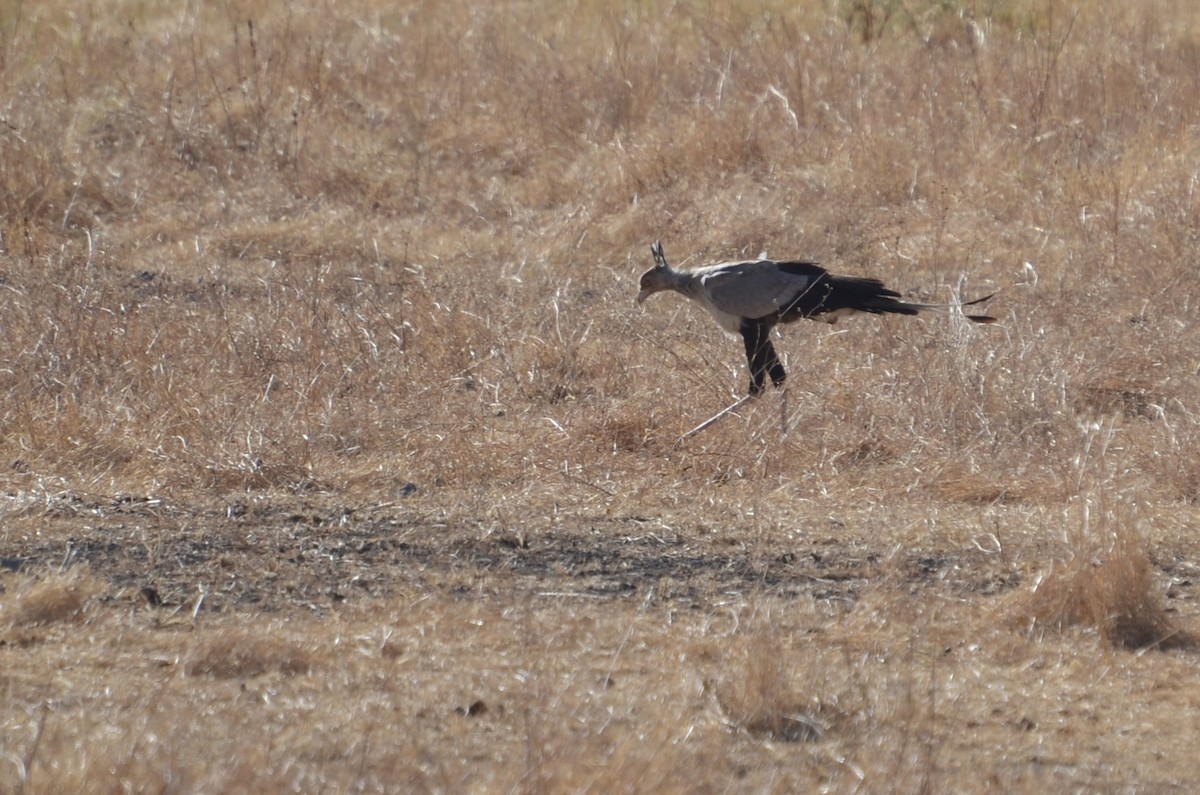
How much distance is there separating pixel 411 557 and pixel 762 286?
226cm

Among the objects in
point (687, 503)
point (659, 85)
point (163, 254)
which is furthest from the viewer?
point (659, 85)

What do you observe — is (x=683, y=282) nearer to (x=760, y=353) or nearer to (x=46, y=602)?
(x=760, y=353)

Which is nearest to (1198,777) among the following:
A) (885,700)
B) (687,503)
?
(885,700)

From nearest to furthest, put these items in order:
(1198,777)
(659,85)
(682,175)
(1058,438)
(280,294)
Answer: (1198,777), (1058,438), (280,294), (682,175), (659,85)

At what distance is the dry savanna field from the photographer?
3.65 metres

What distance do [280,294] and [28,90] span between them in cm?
509

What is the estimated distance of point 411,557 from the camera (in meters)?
4.88

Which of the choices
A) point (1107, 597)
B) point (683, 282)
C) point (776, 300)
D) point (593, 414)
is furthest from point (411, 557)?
point (683, 282)

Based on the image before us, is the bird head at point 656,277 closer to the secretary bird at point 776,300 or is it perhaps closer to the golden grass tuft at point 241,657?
the secretary bird at point 776,300

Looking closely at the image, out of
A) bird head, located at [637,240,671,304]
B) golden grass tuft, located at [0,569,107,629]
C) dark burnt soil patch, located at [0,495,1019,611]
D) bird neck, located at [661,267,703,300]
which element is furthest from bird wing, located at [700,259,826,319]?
golden grass tuft, located at [0,569,107,629]

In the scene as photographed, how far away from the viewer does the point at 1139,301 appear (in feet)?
26.9

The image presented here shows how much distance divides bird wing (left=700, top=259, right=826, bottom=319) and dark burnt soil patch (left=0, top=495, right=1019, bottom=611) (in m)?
1.55

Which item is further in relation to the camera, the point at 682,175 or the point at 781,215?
the point at 682,175

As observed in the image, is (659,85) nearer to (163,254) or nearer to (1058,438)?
(163,254)
